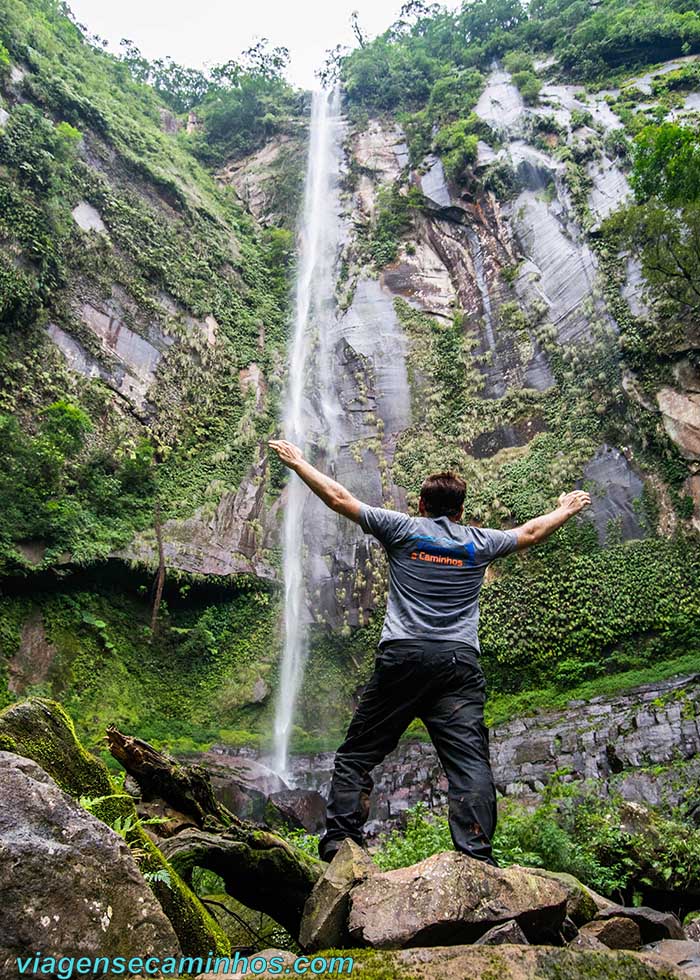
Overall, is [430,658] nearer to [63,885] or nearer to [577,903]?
[577,903]

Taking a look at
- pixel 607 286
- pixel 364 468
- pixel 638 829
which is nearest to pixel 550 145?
pixel 607 286

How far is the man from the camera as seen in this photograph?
2529mm

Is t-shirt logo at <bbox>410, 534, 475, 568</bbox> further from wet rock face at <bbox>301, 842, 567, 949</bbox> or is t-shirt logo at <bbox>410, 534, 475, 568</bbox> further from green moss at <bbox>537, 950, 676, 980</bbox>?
green moss at <bbox>537, 950, 676, 980</bbox>

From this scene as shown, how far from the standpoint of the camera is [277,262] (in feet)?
73.5

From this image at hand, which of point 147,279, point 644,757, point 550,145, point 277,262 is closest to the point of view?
point 644,757

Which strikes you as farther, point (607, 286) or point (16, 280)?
point (607, 286)

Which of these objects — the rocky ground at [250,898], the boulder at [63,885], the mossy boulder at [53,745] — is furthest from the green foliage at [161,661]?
the boulder at [63,885]

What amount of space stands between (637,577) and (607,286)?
707 cm

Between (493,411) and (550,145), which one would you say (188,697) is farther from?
(550,145)

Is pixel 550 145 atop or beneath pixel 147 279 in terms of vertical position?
atop

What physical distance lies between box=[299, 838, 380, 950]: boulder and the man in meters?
0.26

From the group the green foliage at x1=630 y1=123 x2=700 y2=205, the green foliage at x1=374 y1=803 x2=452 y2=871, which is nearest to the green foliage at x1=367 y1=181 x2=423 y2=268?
the green foliage at x1=630 y1=123 x2=700 y2=205

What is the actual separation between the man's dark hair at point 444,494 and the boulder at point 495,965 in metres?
1.72

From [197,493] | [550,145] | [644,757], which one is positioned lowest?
[644,757]
